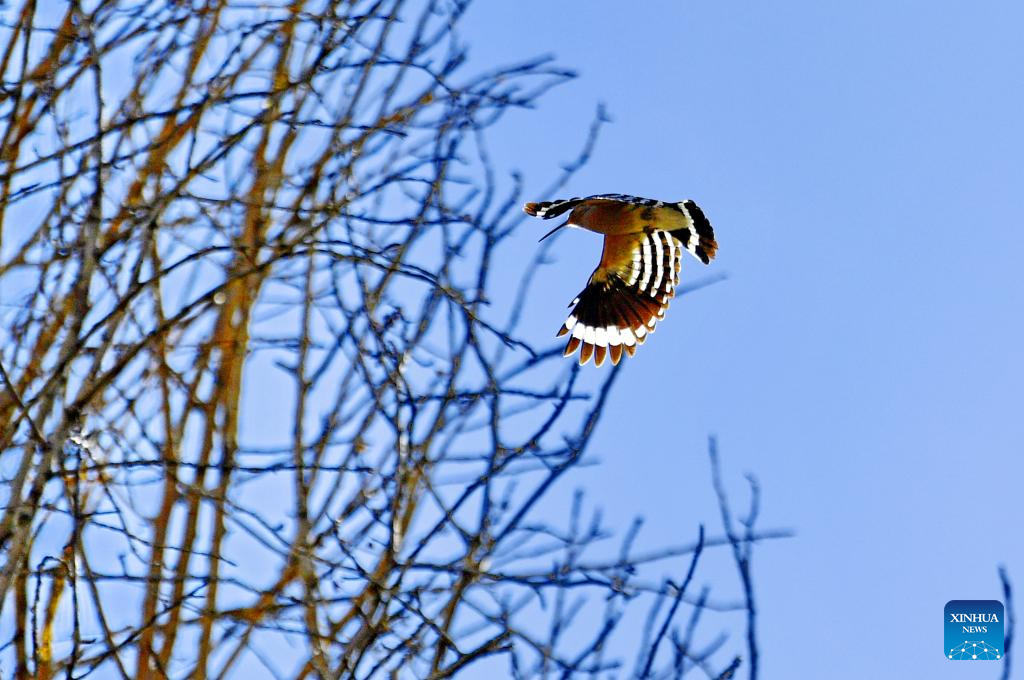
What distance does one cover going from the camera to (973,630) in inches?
139

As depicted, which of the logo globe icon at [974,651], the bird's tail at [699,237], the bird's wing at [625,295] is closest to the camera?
the logo globe icon at [974,651]

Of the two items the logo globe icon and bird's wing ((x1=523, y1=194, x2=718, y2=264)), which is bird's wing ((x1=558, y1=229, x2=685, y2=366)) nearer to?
bird's wing ((x1=523, y1=194, x2=718, y2=264))

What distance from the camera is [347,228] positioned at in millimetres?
2463

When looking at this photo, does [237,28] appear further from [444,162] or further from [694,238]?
[694,238]

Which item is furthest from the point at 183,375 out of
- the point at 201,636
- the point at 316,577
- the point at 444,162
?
the point at 316,577

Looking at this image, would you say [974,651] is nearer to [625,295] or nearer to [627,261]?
[625,295]

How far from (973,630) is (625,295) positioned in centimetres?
167

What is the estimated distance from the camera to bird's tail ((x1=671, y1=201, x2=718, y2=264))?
14.8 ft

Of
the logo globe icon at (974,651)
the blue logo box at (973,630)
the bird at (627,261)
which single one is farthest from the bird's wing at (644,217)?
the logo globe icon at (974,651)

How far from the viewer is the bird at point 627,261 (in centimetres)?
437

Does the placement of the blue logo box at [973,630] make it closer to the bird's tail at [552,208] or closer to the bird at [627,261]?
the bird at [627,261]

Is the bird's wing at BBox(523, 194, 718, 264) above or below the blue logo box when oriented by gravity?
above

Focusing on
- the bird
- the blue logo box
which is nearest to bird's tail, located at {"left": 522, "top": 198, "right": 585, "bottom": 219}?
the bird

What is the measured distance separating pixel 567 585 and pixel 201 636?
3.03ft
